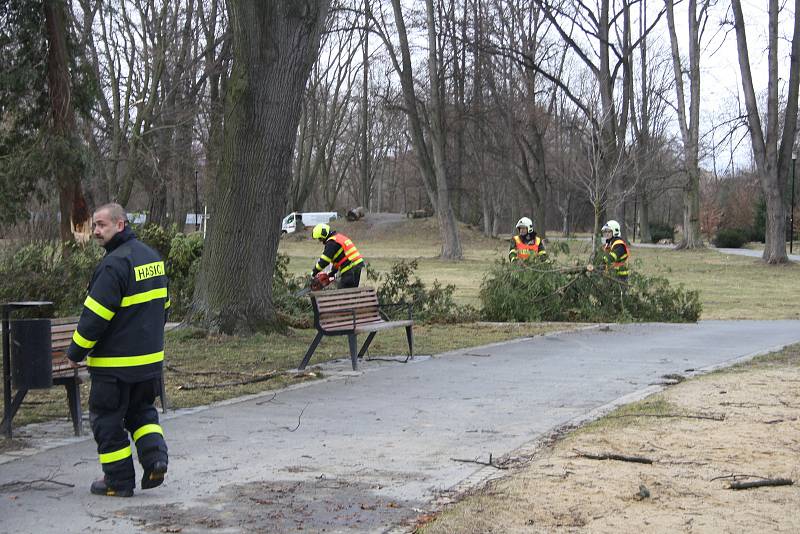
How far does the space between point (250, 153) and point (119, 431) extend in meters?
7.77

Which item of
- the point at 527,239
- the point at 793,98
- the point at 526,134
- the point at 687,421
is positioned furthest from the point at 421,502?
the point at 526,134

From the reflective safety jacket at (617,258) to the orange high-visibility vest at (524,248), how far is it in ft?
3.89

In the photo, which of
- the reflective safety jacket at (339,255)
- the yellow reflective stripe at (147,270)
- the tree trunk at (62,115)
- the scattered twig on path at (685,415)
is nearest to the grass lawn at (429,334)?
the reflective safety jacket at (339,255)

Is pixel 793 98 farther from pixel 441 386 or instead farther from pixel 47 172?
pixel 441 386

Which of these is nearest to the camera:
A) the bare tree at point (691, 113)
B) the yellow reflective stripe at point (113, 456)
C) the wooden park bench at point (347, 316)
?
the yellow reflective stripe at point (113, 456)

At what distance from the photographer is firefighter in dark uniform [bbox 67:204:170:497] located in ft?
19.3

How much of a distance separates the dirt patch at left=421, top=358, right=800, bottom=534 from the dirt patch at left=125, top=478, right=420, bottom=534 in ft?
1.29

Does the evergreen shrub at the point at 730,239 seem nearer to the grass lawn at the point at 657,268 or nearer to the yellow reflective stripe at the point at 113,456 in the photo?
the grass lawn at the point at 657,268

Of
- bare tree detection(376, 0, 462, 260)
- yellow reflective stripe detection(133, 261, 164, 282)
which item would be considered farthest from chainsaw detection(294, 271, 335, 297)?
bare tree detection(376, 0, 462, 260)

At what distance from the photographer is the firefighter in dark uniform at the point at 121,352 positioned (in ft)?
19.3

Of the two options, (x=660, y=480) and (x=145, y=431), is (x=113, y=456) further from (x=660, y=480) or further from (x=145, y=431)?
(x=660, y=480)

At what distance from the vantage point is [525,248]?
18.1 meters

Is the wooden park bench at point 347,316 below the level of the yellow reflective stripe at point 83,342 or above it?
below

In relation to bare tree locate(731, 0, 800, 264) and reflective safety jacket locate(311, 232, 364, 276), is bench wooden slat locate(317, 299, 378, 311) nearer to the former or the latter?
reflective safety jacket locate(311, 232, 364, 276)
